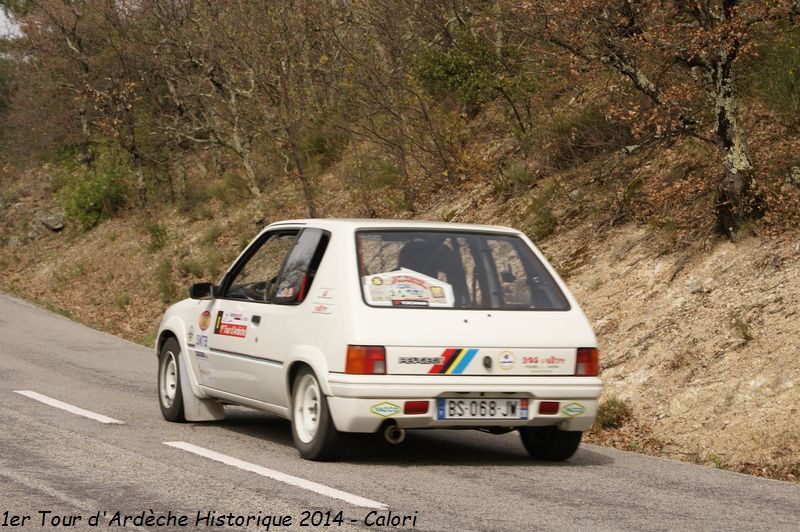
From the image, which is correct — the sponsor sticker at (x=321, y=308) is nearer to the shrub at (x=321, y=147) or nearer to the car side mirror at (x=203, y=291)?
the car side mirror at (x=203, y=291)

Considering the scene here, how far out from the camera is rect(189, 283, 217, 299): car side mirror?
9797 mm

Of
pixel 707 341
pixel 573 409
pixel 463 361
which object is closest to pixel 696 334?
pixel 707 341

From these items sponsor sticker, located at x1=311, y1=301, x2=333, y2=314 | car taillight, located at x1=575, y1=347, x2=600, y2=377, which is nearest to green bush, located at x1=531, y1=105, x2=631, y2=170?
car taillight, located at x1=575, y1=347, x2=600, y2=377

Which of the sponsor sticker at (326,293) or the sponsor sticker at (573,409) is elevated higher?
the sponsor sticker at (326,293)

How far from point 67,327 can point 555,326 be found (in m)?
15.4

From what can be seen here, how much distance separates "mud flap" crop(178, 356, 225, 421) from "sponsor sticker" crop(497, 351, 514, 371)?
128 inches

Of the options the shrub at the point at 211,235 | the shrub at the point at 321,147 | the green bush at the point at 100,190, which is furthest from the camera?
the green bush at the point at 100,190

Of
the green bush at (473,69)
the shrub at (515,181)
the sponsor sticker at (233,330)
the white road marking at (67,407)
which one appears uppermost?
the green bush at (473,69)

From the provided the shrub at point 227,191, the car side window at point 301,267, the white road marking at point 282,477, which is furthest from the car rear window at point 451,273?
the shrub at point 227,191

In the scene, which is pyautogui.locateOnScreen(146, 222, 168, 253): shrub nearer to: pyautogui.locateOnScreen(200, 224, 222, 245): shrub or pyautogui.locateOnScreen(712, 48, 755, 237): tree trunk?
pyautogui.locateOnScreen(200, 224, 222, 245): shrub

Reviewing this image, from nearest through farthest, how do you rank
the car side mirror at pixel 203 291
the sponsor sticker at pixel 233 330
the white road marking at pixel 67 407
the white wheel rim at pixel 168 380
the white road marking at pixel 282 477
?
the white road marking at pixel 282 477
the sponsor sticker at pixel 233 330
the car side mirror at pixel 203 291
the white road marking at pixel 67 407
the white wheel rim at pixel 168 380

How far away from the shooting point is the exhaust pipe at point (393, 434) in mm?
7848

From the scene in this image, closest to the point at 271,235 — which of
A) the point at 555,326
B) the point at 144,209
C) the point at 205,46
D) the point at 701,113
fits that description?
the point at 555,326

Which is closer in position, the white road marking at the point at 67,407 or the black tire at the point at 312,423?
the black tire at the point at 312,423
